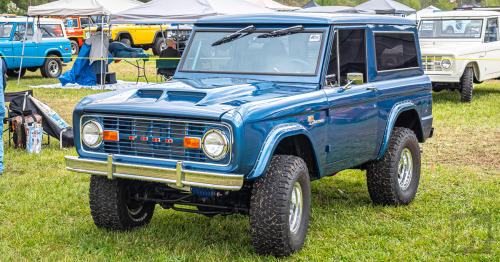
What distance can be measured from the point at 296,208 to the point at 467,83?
10.0 meters

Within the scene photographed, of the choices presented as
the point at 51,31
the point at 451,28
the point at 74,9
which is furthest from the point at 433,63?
the point at 51,31

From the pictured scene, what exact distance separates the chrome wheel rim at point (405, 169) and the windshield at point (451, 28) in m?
9.10

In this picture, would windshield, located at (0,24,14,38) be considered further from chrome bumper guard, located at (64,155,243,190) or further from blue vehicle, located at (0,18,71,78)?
chrome bumper guard, located at (64,155,243,190)

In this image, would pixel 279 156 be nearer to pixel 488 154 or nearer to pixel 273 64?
pixel 273 64


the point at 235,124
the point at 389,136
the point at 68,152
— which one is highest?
the point at 235,124

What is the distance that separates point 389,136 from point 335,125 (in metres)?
0.97

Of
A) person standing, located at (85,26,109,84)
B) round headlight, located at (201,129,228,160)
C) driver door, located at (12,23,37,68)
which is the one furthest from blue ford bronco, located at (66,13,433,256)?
driver door, located at (12,23,37,68)

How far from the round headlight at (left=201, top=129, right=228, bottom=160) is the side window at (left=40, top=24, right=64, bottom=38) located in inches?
629

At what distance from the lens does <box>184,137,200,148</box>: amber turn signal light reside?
14.3 feet

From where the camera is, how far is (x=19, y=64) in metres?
18.2

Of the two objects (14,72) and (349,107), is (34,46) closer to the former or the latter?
(14,72)

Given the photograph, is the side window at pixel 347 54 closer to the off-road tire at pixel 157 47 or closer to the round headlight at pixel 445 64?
the round headlight at pixel 445 64

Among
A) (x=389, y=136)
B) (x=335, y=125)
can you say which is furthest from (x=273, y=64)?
(x=389, y=136)

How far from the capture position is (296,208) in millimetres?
4879
